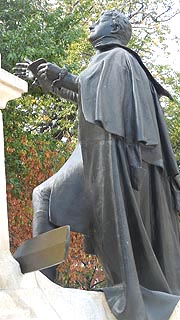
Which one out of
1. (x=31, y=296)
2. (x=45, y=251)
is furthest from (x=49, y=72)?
(x=31, y=296)

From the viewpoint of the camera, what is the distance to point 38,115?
1562 cm

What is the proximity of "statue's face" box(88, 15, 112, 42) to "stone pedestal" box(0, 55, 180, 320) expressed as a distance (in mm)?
1172

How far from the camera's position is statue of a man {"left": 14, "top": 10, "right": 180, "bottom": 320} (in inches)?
177

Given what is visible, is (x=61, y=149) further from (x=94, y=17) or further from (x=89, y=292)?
(x=89, y=292)

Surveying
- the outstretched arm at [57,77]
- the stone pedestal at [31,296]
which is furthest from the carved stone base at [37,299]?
the outstretched arm at [57,77]

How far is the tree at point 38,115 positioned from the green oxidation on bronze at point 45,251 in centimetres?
724

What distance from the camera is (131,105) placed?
4.89m

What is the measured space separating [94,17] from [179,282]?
14760 mm

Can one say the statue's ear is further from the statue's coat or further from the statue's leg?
the statue's leg

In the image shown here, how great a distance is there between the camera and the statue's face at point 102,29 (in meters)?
5.33

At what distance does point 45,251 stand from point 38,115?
39.0 ft

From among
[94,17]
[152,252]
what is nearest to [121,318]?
[152,252]

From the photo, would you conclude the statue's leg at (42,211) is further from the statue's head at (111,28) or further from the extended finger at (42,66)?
the statue's head at (111,28)

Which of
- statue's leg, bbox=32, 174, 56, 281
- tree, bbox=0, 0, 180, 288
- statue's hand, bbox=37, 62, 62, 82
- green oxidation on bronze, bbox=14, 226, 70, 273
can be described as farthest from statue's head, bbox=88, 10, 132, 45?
tree, bbox=0, 0, 180, 288
